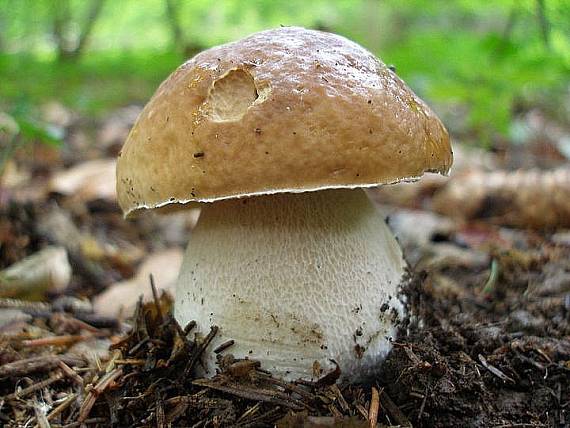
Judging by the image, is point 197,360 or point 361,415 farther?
point 197,360

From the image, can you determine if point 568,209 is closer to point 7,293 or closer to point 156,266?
point 156,266

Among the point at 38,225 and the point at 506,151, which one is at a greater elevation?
the point at 38,225

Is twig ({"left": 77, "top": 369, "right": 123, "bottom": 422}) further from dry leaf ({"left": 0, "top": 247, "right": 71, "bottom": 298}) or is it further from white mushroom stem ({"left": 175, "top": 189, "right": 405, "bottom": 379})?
dry leaf ({"left": 0, "top": 247, "right": 71, "bottom": 298})

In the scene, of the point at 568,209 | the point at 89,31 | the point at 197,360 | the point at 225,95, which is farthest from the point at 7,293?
the point at 89,31

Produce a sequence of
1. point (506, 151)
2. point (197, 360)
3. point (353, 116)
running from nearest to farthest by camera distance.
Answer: point (353, 116)
point (197, 360)
point (506, 151)

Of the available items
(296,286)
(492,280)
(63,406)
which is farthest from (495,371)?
(63,406)

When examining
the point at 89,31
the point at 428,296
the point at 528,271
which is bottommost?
the point at 528,271
